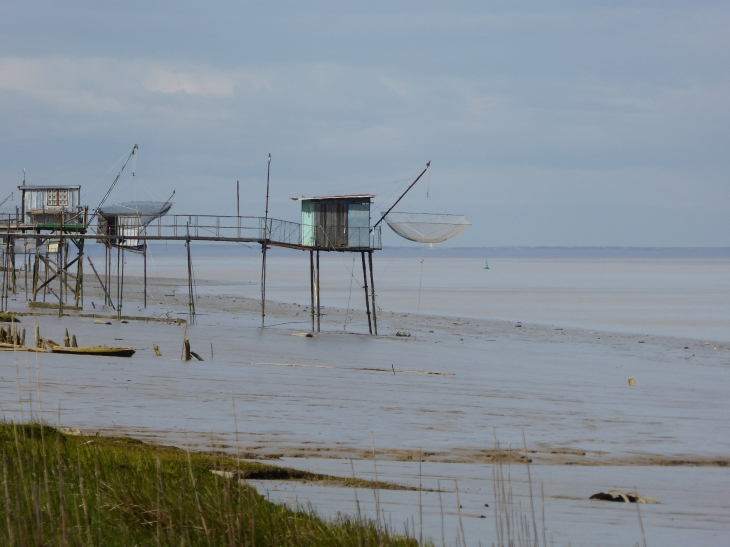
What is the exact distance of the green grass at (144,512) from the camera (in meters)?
7.64

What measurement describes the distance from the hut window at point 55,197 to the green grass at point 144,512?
48601 millimetres

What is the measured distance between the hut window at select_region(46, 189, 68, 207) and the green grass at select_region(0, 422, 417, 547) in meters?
48.6

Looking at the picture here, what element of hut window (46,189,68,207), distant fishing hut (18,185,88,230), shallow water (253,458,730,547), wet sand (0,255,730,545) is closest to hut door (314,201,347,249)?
wet sand (0,255,730,545)

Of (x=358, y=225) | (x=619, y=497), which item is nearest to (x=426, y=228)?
(x=358, y=225)

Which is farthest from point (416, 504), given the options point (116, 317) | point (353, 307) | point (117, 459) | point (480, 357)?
point (353, 307)

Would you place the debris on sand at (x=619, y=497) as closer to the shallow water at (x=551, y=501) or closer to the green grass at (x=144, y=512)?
the shallow water at (x=551, y=501)

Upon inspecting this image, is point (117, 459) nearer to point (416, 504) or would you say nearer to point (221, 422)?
point (416, 504)

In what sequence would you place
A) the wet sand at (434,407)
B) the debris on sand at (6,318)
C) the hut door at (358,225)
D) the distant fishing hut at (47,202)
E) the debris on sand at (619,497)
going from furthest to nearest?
the distant fishing hut at (47,202)
the hut door at (358,225)
the debris on sand at (6,318)
the wet sand at (434,407)
the debris on sand at (619,497)

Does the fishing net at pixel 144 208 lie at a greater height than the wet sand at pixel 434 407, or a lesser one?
greater

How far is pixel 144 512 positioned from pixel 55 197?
169 feet

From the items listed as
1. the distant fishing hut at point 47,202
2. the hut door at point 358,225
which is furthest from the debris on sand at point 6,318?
the distant fishing hut at point 47,202

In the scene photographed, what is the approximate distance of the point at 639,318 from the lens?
47.8 metres

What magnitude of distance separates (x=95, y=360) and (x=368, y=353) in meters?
9.74

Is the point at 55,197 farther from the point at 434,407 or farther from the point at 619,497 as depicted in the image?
the point at 619,497
